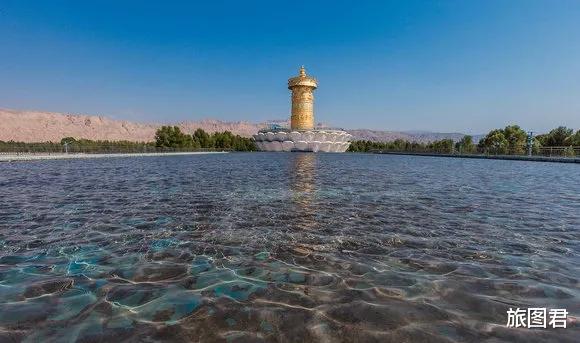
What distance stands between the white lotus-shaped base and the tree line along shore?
34.5 feet

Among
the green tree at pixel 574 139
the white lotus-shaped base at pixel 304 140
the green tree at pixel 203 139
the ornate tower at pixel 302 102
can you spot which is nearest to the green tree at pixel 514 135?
the green tree at pixel 574 139

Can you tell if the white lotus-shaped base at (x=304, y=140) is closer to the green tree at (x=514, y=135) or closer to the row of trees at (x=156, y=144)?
the row of trees at (x=156, y=144)

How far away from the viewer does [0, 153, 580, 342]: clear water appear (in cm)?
412

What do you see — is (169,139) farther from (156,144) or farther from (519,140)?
(519,140)

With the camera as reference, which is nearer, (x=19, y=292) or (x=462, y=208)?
(x=19, y=292)

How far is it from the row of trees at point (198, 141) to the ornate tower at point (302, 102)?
17665 mm

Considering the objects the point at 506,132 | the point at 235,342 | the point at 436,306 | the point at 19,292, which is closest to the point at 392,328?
the point at 436,306

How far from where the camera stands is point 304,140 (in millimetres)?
102625

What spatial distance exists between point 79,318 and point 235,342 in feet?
6.71

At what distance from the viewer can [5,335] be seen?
12.8 ft

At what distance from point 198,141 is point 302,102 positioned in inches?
1391

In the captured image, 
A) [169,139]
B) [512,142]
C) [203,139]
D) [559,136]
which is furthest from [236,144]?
[559,136]

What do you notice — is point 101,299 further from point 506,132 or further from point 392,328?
A: point 506,132

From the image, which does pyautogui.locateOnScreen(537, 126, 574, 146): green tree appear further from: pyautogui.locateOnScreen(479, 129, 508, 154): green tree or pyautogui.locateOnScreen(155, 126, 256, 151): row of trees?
pyautogui.locateOnScreen(155, 126, 256, 151): row of trees
